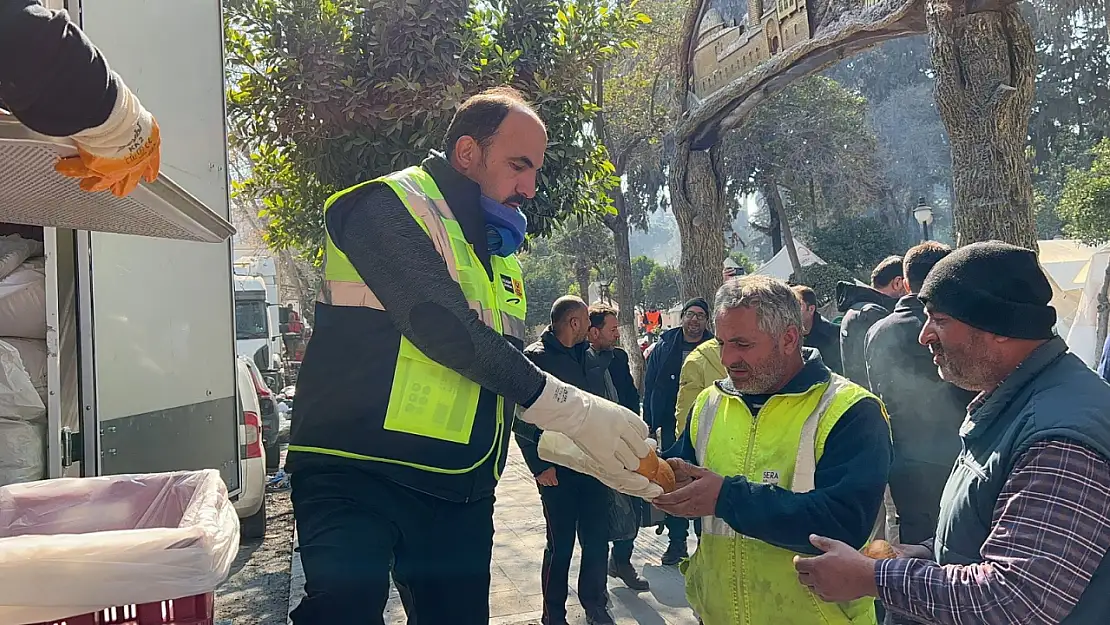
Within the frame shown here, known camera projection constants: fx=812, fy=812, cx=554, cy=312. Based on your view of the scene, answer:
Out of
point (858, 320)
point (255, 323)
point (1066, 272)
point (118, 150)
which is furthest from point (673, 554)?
point (255, 323)

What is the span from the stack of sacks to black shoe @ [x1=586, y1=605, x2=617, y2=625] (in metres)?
3.07

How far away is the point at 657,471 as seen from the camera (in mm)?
2236

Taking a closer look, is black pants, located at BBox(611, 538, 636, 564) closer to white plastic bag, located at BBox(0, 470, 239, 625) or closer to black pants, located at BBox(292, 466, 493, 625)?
black pants, located at BBox(292, 466, 493, 625)

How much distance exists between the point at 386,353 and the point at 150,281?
6.27 feet

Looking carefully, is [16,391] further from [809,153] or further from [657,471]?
[809,153]

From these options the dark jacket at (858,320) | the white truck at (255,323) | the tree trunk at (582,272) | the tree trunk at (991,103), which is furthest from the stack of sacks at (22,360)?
the tree trunk at (582,272)

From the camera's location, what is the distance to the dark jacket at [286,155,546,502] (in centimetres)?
192

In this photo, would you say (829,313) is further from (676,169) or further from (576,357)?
(576,357)

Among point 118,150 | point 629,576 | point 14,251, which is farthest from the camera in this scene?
point 629,576

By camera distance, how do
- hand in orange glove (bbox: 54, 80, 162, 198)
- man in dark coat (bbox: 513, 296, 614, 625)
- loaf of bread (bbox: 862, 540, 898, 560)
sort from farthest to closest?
man in dark coat (bbox: 513, 296, 614, 625) → loaf of bread (bbox: 862, 540, 898, 560) → hand in orange glove (bbox: 54, 80, 162, 198)

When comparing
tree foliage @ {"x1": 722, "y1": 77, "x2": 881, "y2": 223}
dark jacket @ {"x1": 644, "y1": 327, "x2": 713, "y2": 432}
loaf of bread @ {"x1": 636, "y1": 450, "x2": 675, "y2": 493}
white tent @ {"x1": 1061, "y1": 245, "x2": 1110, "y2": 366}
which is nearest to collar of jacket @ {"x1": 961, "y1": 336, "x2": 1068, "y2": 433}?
loaf of bread @ {"x1": 636, "y1": 450, "x2": 675, "y2": 493}

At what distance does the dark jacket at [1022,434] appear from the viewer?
5.08ft

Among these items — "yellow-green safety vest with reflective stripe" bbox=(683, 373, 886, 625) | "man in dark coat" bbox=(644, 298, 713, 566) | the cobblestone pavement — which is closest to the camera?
"yellow-green safety vest with reflective stripe" bbox=(683, 373, 886, 625)

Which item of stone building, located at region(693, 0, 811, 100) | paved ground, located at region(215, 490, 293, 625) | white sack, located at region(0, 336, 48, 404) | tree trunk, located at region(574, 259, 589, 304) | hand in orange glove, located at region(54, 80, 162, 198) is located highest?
stone building, located at region(693, 0, 811, 100)
